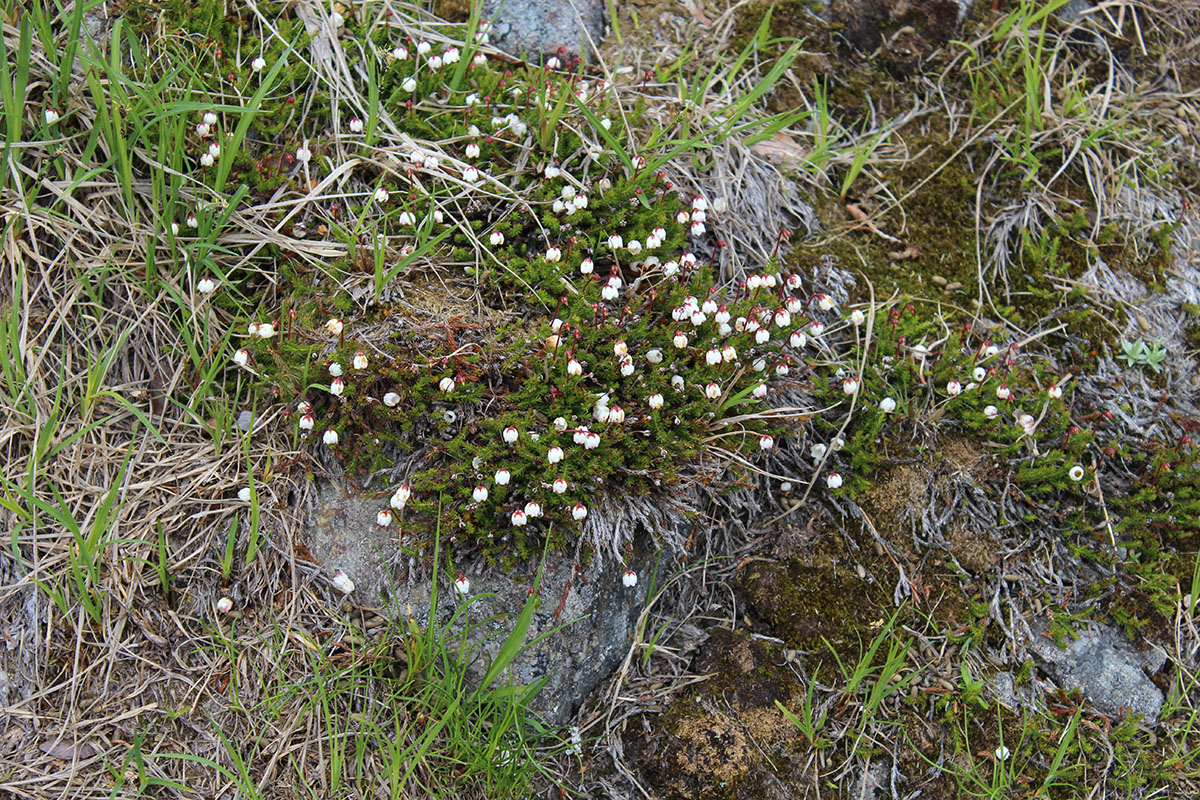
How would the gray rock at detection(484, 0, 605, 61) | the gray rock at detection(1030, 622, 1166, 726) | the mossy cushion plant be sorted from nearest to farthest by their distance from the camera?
1. the mossy cushion plant
2. the gray rock at detection(1030, 622, 1166, 726)
3. the gray rock at detection(484, 0, 605, 61)

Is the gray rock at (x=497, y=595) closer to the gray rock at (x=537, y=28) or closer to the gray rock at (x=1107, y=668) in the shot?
the gray rock at (x=1107, y=668)

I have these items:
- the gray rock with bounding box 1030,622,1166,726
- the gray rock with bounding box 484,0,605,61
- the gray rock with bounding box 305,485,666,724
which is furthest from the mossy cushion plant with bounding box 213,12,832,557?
the gray rock with bounding box 1030,622,1166,726

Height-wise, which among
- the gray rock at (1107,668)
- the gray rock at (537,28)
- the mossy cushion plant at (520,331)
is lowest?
the gray rock at (1107,668)

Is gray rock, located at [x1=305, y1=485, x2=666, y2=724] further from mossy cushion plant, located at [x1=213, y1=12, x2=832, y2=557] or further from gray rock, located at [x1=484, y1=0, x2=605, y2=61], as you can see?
gray rock, located at [x1=484, y1=0, x2=605, y2=61]

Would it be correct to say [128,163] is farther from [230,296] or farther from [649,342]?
[649,342]

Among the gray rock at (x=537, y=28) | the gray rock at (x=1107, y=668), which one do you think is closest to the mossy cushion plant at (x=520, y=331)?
the gray rock at (x=537, y=28)

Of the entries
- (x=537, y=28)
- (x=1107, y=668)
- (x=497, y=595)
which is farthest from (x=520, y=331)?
(x=1107, y=668)
